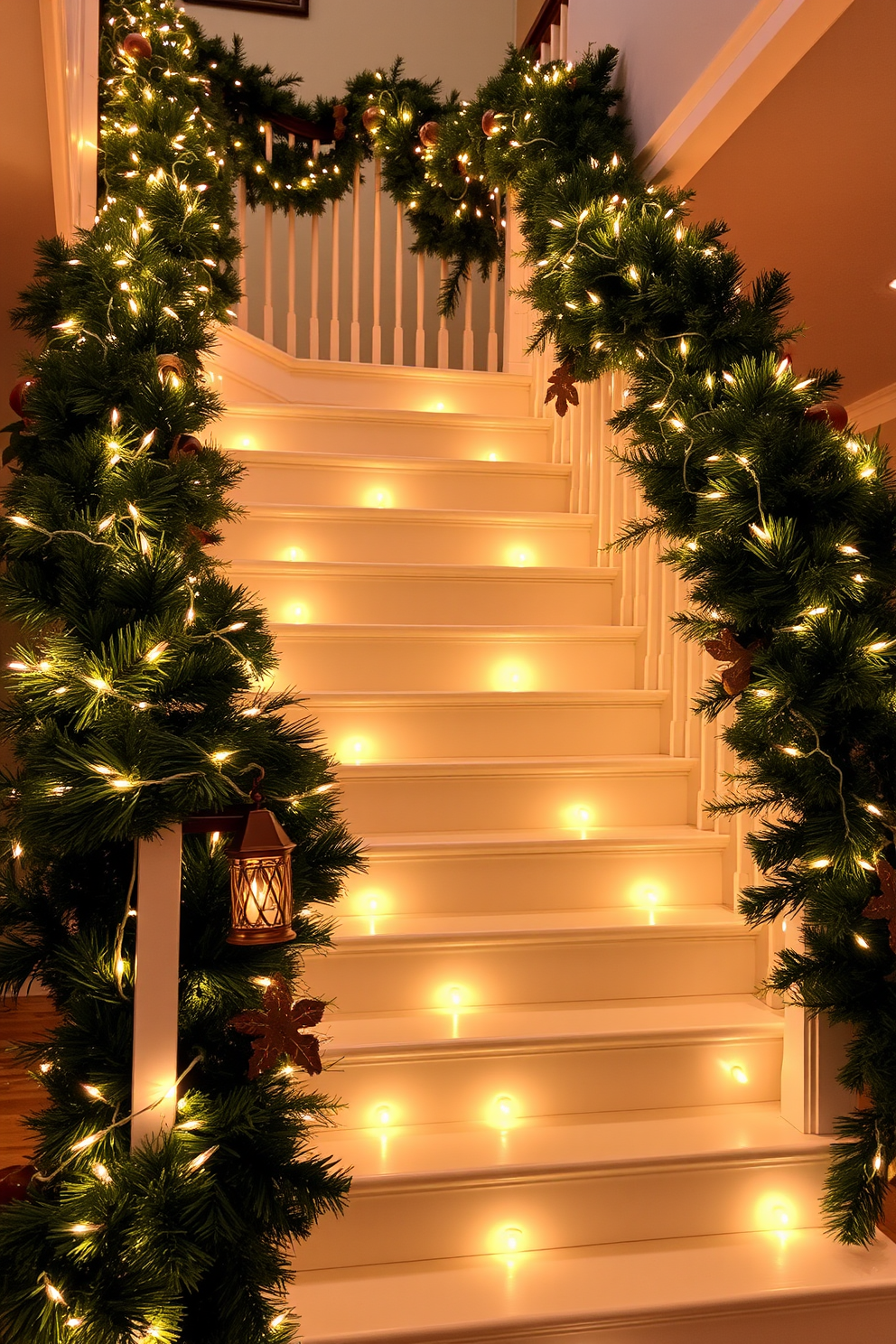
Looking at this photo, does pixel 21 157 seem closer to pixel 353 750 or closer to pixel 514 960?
pixel 353 750

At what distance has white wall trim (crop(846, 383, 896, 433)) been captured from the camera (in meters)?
4.29

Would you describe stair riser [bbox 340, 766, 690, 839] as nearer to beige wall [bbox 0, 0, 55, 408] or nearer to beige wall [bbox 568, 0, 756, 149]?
beige wall [bbox 0, 0, 55, 408]

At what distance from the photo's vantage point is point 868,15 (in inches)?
79.0

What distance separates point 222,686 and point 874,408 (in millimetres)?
3995

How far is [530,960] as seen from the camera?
7.07 ft

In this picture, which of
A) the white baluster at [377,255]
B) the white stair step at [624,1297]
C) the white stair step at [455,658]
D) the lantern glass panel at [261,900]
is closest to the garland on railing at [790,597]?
the white stair step at [624,1297]

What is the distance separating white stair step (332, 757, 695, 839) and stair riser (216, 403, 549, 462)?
136 centimetres

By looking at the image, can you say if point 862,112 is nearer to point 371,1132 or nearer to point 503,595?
point 503,595

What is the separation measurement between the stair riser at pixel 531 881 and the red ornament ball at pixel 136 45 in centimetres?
253

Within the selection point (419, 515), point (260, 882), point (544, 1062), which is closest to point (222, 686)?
point (260, 882)

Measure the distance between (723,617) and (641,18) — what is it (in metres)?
1.99

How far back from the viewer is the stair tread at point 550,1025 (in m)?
1.94

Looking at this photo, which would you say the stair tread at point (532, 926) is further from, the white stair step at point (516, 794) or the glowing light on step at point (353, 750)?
the glowing light on step at point (353, 750)

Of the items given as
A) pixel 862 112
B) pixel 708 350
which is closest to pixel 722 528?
pixel 708 350
